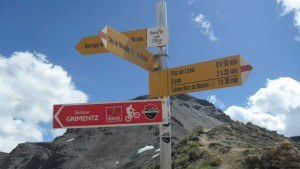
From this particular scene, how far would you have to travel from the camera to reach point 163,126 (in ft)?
21.9

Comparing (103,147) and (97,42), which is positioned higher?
(103,147)

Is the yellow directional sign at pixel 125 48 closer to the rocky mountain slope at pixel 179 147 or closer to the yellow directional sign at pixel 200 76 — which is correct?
the yellow directional sign at pixel 200 76

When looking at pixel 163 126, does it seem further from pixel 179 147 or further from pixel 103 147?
pixel 103 147

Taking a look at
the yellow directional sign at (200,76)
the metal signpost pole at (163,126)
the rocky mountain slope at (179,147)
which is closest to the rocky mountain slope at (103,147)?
the rocky mountain slope at (179,147)

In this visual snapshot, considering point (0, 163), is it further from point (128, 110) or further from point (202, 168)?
point (128, 110)

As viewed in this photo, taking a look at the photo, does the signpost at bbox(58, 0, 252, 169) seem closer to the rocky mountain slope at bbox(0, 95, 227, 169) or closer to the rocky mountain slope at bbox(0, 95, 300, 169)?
the rocky mountain slope at bbox(0, 95, 300, 169)

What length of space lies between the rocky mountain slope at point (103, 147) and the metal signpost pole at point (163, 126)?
54065mm

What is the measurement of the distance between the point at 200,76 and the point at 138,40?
130 cm

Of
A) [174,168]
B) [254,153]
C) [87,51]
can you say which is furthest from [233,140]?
[87,51]

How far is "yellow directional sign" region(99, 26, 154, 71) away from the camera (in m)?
6.70

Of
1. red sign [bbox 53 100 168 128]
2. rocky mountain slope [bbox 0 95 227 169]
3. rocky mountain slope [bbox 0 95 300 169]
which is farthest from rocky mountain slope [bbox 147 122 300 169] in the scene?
rocky mountain slope [bbox 0 95 227 169]

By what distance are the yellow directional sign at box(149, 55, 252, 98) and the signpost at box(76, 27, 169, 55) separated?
0.54m

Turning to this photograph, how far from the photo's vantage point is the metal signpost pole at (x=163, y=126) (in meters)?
6.50

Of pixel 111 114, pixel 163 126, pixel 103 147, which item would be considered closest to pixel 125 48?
pixel 111 114
